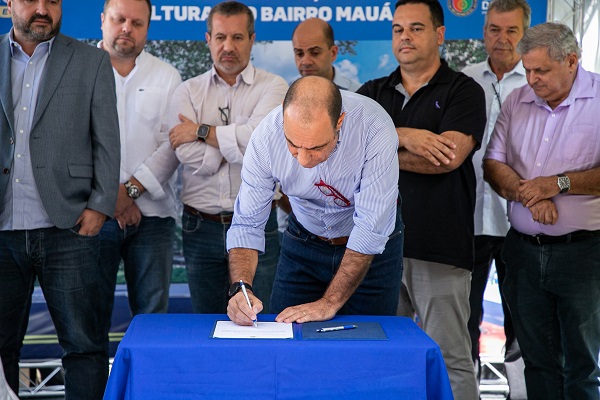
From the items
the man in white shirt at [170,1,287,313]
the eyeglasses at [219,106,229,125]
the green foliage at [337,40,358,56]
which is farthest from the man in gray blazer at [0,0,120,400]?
the green foliage at [337,40,358,56]

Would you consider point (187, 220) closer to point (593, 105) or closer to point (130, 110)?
point (130, 110)

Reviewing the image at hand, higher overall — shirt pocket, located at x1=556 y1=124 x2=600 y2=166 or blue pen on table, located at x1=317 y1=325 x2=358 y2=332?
shirt pocket, located at x1=556 y1=124 x2=600 y2=166

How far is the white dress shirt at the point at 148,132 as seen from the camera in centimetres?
385

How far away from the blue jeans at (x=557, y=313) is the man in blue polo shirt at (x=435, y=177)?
9.8 inches

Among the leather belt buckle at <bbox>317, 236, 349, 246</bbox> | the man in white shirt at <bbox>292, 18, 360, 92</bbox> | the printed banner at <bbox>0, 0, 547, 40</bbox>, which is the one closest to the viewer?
the leather belt buckle at <bbox>317, 236, 349, 246</bbox>

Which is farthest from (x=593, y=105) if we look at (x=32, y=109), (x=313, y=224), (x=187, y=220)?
(x=32, y=109)

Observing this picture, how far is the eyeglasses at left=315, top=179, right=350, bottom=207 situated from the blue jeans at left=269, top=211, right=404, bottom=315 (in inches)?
8.3

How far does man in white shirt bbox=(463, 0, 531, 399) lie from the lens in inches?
158

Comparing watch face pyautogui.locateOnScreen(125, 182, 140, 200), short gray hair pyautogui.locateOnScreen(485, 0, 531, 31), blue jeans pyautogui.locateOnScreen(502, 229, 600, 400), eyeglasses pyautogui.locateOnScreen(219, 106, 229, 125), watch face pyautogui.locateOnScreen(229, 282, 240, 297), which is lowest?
blue jeans pyautogui.locateOnScreen(502, 229, 600, 400)

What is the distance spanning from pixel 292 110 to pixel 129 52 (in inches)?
68.9

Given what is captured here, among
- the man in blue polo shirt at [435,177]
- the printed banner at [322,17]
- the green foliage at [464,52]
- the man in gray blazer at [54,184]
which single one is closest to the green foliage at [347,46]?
the printed banner at [322,17]

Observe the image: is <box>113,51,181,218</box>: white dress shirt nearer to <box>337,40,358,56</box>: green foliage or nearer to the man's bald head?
<box>337,40,358,56</box>: green foliage

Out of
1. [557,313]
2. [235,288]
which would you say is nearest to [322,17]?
[557,313]

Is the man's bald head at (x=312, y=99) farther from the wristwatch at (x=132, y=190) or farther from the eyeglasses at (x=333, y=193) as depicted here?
the wristwatch at (x=132, y=190)
